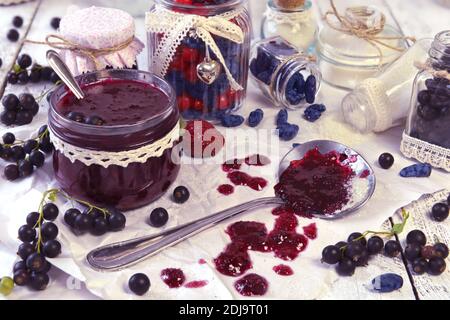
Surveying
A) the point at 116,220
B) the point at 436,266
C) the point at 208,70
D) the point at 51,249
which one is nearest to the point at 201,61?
the point at 208,70

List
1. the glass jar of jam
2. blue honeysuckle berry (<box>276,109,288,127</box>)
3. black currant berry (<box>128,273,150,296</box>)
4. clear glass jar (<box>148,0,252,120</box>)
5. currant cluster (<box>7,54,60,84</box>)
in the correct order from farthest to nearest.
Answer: currant cluster (<box>7,54,60,84</box>)
blue honeysuckle berry (<box>276,109,288,127</box>)
clear glass jar (<box>148,0,252,120</box>)
the glass jar of jam
black currant berry (<box>128,273,150,296</box>)

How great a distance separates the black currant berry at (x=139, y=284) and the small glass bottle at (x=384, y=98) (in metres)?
0.65

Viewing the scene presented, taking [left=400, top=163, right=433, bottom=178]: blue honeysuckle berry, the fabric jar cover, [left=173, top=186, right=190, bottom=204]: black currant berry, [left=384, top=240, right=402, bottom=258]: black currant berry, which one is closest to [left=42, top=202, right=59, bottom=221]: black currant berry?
[left=173, top=186, right=190, bottom=204]: black currant berry

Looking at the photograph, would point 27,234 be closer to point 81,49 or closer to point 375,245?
point 81,49

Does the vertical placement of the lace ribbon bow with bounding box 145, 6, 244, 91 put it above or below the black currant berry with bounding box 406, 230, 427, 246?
above

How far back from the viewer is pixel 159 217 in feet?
3.71

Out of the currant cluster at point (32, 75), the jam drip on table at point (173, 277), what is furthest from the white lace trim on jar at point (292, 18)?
the jam drip on table at point (173, 277)

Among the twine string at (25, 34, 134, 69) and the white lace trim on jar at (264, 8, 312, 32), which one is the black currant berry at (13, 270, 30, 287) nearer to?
the twine string at (25, 34, 134, 69)

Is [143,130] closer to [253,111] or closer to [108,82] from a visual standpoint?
[108,82]

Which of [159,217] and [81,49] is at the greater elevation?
[81,49]

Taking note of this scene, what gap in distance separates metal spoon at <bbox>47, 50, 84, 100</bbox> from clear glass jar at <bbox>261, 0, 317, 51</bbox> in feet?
1.99

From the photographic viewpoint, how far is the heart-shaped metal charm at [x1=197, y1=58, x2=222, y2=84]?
1.32 meters

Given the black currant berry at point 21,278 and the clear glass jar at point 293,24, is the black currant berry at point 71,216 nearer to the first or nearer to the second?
the black currant berry at point 21,278

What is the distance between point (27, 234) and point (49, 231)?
4 centimetres
